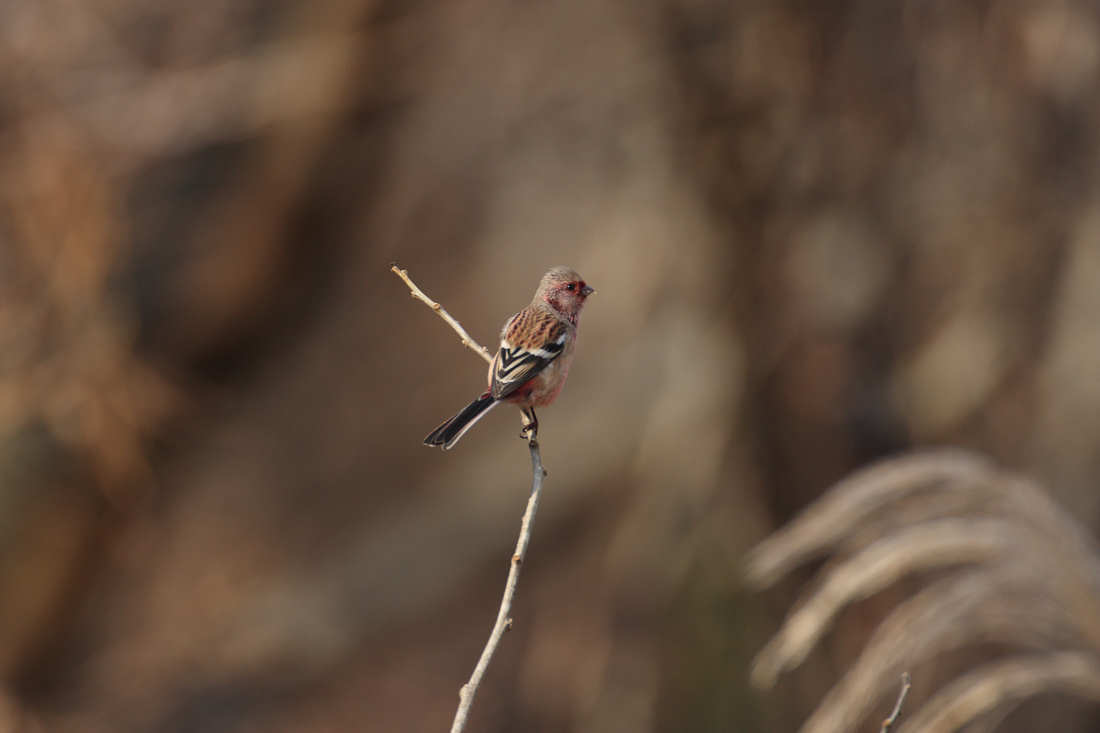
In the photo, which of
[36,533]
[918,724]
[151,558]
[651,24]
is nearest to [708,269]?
[651,24]

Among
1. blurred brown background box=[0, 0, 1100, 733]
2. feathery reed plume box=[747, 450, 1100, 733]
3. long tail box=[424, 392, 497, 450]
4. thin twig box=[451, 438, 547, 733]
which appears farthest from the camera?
blurred brown background box=[0, 0, 1100, 733]

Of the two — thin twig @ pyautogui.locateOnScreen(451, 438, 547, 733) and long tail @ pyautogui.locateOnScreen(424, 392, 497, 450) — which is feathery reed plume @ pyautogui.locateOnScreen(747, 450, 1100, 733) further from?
thin twig @ pyautogui.locateOnScreen(451, 438, 547, 733)

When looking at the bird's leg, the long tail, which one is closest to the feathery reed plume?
the bird's leg

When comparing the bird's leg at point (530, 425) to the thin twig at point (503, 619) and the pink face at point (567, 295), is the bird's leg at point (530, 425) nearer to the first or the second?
the pink face at point (567, 295)

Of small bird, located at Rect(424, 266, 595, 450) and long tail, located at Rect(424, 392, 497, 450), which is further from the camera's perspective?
small bird, located at Rect(424, 266, 595, 450)

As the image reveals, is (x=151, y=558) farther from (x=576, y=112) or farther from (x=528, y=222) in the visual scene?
(x=576, y=112)

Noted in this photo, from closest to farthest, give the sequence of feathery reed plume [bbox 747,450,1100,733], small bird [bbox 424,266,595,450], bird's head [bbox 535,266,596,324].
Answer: small bird [bbox 424,266,595,450] < bird's head [bbox 535,266,596,324] < feathery reed plume [bbox 747,450,1100,733]

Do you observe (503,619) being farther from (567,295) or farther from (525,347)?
(567,295)

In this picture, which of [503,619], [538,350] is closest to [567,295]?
[538,350]
